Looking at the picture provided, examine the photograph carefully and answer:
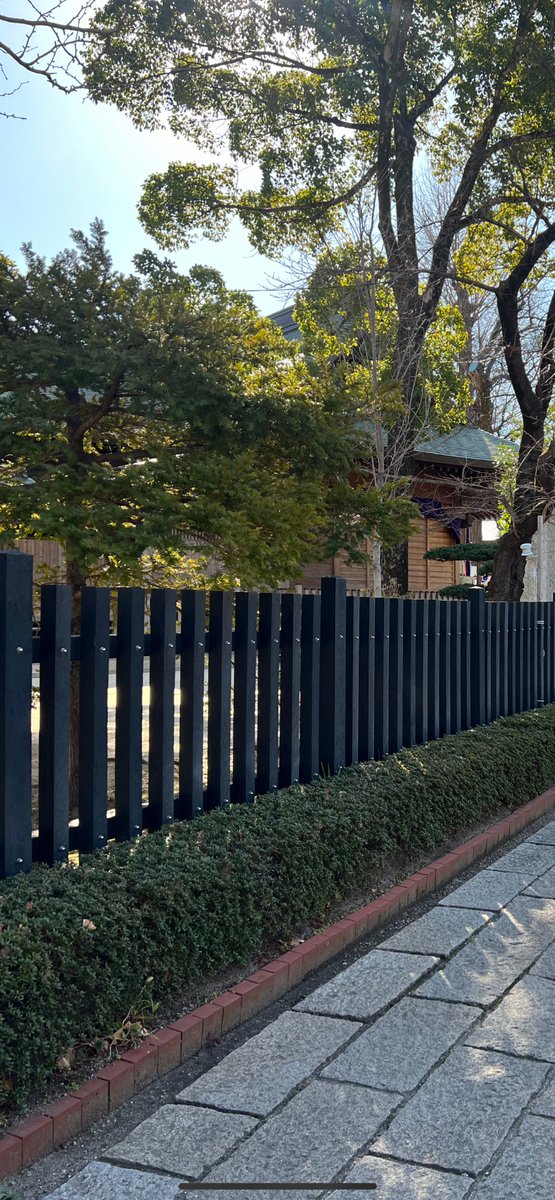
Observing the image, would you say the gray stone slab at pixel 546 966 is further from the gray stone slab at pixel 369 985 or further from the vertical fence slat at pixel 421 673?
the vertical fence slat at pixel 421 673

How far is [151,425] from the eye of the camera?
6.83 m

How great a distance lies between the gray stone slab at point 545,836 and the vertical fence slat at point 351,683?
154 centimetres

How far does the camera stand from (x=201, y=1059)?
11.8 feet

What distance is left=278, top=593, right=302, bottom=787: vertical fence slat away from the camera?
18.5 ft

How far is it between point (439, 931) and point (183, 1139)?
217 centimetres

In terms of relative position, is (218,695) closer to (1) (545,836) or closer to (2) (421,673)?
(2) (421,673)

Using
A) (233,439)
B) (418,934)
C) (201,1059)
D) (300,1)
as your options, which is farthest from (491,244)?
(201,1059)

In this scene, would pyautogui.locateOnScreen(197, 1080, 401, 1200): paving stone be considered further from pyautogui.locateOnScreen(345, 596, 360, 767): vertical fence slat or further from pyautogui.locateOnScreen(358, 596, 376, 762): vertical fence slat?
pyautogui.locateOnScreen(358, 596, 376, 762): vertical fence slat

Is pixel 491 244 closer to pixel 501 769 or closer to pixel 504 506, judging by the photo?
pixel 504 506

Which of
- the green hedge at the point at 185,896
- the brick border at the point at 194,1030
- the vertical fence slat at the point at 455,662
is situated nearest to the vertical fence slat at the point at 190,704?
the green hedge at the point at 185,896

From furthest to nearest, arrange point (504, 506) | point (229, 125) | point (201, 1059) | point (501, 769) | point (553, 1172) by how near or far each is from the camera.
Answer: point (504, 506) < point (229, 125) < point (501, 769) < point (201, 1059) < point (553, 1172)

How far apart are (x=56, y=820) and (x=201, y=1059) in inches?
41.8

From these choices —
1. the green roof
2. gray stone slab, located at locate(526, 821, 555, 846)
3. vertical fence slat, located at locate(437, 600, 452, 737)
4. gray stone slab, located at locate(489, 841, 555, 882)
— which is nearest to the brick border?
gray stone slab, located at locate(489, 841, 555, 882)

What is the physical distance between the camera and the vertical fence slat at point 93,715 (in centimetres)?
416
